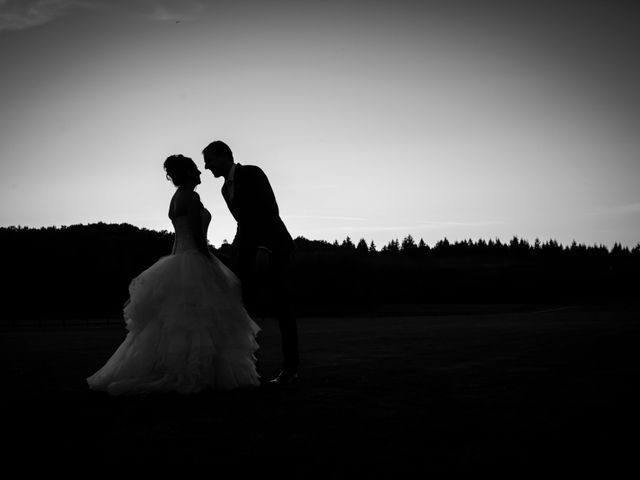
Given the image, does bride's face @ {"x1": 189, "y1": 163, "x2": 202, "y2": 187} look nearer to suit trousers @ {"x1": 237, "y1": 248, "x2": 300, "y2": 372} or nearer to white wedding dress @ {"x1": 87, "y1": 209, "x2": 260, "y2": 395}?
white wedding dress @ {"x1": 87, "y1": 209, "x2": 260, "y2": 395}

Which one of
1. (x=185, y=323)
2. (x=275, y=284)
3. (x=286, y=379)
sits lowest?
(x=286, y=379)

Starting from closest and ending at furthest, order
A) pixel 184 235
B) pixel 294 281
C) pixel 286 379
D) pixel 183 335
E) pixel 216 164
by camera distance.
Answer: pixel 183 335, pixel 286 379, pixel 184 235, pixel 216 164, pixel 294 281

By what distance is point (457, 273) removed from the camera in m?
126

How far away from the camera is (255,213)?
6656 mm

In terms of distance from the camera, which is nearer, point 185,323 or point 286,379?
point 185,323

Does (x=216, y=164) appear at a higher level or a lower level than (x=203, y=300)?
higher

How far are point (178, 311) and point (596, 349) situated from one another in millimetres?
6489

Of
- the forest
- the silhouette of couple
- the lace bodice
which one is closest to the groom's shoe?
the silhouette of couple

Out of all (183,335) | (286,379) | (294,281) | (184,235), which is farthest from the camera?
(294,281)

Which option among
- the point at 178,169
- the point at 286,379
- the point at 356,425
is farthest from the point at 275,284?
the point at 356,425

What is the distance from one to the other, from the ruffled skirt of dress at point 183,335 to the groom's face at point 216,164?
3.38 ft

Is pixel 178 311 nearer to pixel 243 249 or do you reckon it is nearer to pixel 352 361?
pixel 243 249

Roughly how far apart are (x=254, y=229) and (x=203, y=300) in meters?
1.05

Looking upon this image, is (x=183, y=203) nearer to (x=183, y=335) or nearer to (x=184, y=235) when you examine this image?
(x=184, y=235)
